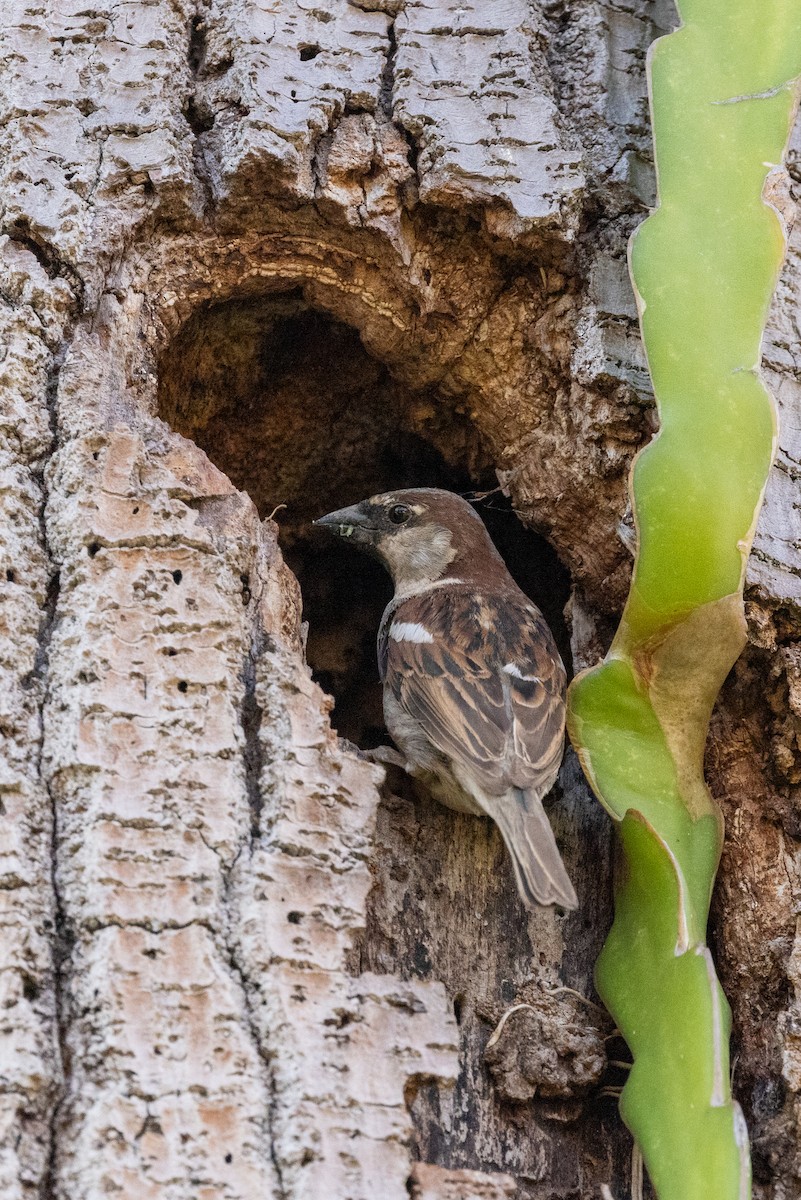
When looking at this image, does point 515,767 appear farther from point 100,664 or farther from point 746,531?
point 100,664

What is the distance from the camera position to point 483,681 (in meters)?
Result: 3.54

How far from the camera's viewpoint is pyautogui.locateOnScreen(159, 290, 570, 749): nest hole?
153 inches

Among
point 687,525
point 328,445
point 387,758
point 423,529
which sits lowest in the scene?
point 387,758

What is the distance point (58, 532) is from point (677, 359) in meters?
1.27

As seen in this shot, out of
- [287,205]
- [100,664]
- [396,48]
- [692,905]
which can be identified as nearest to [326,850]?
[100,664]

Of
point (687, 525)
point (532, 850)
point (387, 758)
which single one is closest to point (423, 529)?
point (387, 758)

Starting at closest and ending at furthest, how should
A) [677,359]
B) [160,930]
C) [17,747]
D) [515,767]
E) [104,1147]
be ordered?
[104,1147] < [160,930] < [17,747] < [677,359] < [515,767]

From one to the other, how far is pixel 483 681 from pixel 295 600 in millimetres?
738

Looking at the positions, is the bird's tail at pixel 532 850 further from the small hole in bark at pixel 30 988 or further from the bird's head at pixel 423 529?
the bird's head at pixel 423 529

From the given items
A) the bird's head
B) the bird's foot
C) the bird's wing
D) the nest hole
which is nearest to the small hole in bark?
the bird's wing

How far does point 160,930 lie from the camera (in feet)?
7.29

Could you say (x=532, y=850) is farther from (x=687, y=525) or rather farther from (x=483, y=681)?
(x=687, y=525)

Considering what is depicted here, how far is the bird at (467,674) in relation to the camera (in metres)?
3.09

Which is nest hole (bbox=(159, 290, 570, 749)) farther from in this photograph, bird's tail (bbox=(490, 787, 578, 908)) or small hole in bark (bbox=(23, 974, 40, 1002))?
small hole in bark (bbox=(23, 974, 40, 1002))
